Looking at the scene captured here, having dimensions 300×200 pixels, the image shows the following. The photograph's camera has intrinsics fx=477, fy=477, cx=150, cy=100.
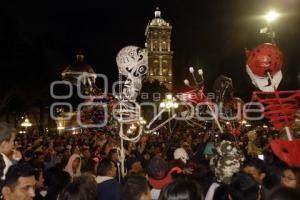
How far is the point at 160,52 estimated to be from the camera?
13425 centimetres

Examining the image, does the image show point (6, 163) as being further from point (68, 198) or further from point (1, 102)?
point (1, 102)

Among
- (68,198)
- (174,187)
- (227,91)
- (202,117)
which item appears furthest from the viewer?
(202,117)

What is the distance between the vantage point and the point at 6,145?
5711 mm

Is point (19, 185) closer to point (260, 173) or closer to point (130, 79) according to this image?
point (260, 173)

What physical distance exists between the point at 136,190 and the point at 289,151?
245cm

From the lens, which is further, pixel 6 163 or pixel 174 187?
pixel 6 163

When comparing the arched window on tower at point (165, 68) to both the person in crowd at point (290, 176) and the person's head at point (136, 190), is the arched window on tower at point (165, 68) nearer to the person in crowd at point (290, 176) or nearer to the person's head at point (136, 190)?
the person in crowd at point (290, 176)

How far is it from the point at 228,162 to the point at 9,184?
2812 mm

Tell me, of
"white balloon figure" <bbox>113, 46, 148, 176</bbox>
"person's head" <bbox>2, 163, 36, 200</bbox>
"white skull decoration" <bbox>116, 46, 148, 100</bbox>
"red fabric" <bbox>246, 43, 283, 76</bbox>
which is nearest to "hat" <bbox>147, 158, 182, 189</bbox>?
"red fabric" <bbox>246, 43, 283, 76</bbox>

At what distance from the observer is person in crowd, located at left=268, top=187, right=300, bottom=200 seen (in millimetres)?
3529

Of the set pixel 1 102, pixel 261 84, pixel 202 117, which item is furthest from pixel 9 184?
pixel 1 102

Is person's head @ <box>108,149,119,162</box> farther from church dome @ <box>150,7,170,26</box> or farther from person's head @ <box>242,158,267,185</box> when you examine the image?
church dome @ <box>150,7,170,26</box>

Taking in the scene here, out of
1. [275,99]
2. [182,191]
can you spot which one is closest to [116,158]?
[275,99]

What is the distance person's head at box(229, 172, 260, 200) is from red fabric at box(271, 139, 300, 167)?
1.12 m
